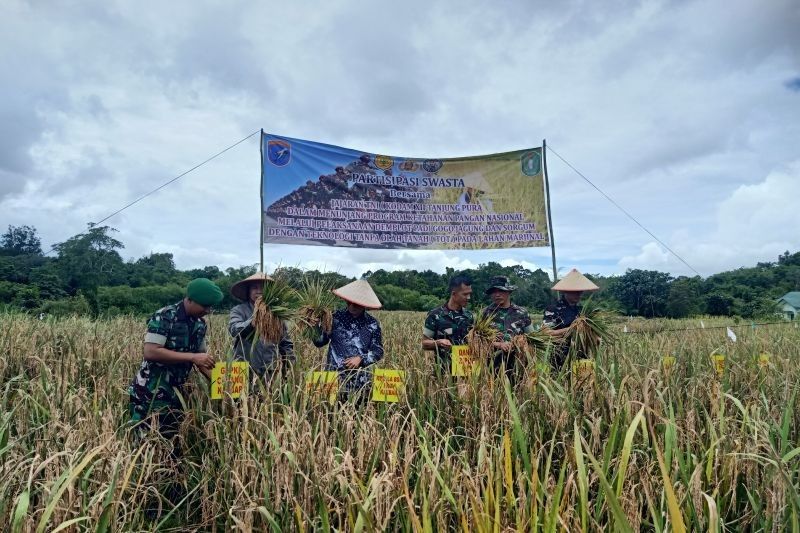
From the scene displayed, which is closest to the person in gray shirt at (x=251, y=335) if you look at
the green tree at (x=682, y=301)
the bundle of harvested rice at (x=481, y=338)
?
the bundle of harvested rice at (x=481, y=338)

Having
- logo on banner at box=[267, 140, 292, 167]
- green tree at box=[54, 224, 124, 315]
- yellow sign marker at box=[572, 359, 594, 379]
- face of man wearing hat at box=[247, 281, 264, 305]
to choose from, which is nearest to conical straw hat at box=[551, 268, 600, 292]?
yellow sign marker at box=[572, 359, 594, 379]

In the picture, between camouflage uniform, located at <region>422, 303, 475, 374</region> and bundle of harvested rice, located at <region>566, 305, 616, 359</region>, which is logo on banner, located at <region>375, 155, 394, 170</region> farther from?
bundle of harvested rice, located at <region>566, 305, 616, 359</region>

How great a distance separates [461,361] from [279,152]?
5019mm

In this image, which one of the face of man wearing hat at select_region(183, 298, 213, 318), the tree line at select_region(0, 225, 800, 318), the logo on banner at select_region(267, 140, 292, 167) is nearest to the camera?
the face of man wearing hat at select_region(183, 298, 213, 318)

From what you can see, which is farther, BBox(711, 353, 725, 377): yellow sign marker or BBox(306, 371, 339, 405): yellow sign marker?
BBox(711, 353, 725, 377): yellow sign marker

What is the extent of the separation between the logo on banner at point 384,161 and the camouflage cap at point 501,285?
157 inches

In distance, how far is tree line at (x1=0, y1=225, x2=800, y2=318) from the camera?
11.4 metres

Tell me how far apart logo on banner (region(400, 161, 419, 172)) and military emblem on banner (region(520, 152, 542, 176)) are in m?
1.72

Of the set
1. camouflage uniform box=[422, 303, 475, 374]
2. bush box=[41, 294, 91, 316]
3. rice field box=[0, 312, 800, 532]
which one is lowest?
rice field box=[0, 312, 800, 532]

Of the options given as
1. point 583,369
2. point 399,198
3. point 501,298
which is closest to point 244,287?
point 501,298

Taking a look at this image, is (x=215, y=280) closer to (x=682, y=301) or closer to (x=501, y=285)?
(x=501, y=285)

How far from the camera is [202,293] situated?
293cm

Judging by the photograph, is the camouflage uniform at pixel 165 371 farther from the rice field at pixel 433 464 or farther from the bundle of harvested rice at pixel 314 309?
the bundle of harvested rice at pixel 314 309

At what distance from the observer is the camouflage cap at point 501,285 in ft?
12.7
